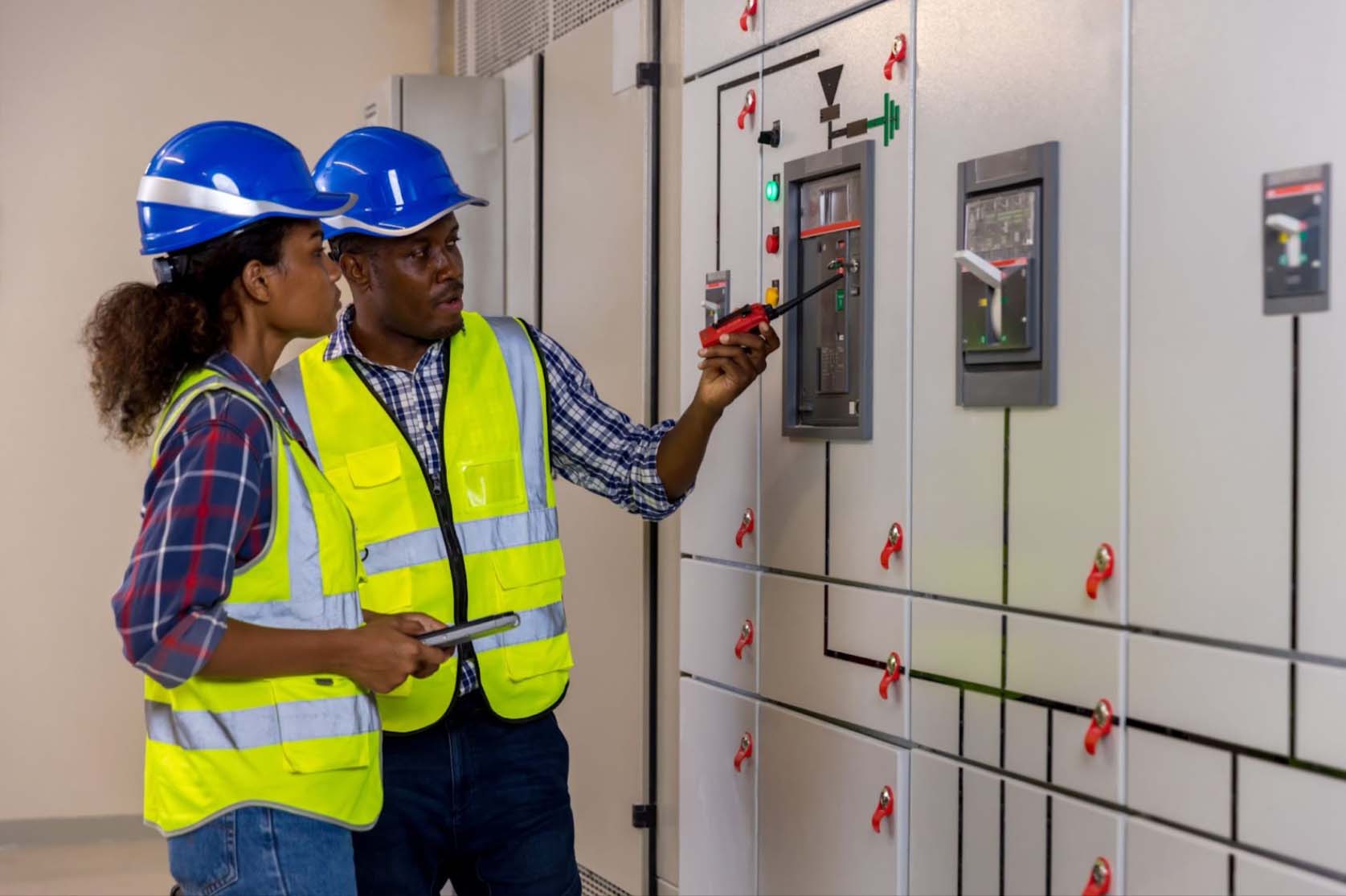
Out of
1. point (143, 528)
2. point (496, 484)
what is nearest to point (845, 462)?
point (496, 484)

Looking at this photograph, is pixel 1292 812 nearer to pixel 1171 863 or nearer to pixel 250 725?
pixel 1171 863

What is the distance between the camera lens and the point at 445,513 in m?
2.38

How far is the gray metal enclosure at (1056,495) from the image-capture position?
1.88 m

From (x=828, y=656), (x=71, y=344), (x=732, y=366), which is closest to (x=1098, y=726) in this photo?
(x=828, y=656)

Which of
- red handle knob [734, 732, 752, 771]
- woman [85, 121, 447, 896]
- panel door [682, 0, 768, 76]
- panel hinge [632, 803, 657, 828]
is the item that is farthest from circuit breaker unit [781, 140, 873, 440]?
panel hinge [632, 803, 657, 828]

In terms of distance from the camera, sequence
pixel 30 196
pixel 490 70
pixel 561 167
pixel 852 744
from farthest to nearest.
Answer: pixel 30 196 → pixel 490 70 → pixel 561 167 → pixel 852 744

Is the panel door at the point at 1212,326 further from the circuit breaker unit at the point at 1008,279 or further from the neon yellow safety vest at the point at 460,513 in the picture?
the neon yellow safety vest at the point at 460,513

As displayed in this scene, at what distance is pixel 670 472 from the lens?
2535 millimetres

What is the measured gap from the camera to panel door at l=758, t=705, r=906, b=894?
2613mm

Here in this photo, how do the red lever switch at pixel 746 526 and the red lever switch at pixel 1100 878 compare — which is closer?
the red lever switch at pixel 1100 878

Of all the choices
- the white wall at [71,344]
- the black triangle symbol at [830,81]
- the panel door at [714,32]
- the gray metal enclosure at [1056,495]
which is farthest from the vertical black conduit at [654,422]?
the white wall at [71,344]

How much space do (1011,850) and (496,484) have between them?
1030 millimetres

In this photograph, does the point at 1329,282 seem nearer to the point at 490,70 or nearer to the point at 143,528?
the point at 143,528

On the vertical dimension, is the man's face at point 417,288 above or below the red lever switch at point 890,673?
above
